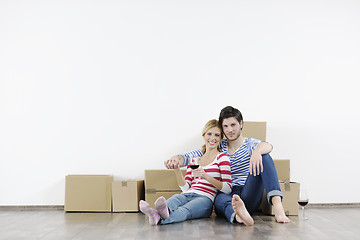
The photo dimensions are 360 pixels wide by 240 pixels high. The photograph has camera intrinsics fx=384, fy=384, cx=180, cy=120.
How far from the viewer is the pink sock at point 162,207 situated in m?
2.23

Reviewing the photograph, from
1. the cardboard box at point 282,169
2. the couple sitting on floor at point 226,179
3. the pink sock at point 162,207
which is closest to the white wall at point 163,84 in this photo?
the cardboard box at point 282,169

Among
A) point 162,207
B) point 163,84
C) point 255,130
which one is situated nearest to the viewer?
point 162,207

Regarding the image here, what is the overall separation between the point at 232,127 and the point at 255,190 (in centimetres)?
47

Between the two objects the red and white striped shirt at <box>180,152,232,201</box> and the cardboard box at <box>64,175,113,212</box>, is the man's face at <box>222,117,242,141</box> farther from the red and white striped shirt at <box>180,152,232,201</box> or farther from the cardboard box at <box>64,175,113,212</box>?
the cardboard box at <box>64,175,113,212</box>

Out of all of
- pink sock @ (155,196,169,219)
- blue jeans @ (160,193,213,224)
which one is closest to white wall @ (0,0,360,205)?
blue jeans @ (160,193,213,224)

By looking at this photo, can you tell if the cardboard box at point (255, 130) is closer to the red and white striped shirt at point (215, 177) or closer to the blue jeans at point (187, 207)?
the red and white striped shirt at point (215, 177)

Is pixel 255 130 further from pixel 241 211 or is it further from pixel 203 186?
pixel 241 211

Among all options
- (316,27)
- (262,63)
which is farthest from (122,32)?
(316,27)

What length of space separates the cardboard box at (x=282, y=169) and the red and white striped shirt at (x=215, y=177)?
0.54 metres

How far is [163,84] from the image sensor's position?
351 centimetres

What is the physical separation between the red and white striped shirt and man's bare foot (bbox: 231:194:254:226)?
37 cm

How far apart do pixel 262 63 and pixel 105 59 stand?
145cm

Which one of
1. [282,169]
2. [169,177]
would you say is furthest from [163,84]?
[282,169]

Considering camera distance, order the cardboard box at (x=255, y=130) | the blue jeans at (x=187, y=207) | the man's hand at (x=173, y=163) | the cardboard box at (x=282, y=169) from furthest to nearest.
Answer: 1. the cardboard box at (x=255, y=130)
2. the cardboard box at (x=282, y=169)
3. the man's hand at (x=173, y=163)
4. the blue jeans at (x=187, y=207)
